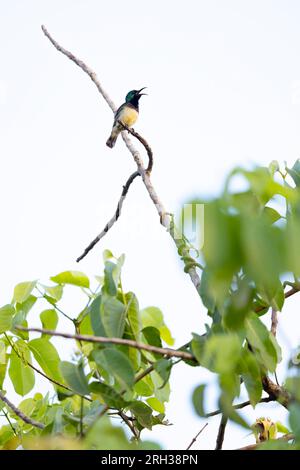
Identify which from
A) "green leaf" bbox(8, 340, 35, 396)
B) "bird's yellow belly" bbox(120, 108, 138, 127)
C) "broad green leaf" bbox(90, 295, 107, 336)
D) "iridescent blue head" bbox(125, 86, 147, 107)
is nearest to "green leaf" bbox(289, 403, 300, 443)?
"broad green leaf" bbox(90, 295, 107, 336)

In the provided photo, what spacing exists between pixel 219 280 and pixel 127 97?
37.7ft

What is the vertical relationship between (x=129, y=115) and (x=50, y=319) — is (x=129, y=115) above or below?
above

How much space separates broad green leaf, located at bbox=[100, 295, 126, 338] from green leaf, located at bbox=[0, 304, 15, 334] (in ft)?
2.86

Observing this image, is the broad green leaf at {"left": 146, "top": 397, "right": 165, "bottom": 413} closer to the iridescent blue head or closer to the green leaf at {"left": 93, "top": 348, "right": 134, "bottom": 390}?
the green leaf at {"left": 93, "top": 348, "right": 134, "bottom": 390}

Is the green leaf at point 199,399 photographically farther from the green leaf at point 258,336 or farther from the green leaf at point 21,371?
the green leaf at point 21,371

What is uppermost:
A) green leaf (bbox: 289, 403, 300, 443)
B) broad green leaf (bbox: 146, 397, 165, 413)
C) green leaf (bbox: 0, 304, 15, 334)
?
green leaf (bbox: 0, 304, 15, 334)

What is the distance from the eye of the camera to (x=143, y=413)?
2471 mm

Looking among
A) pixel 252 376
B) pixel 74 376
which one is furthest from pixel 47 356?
pixel 252 376

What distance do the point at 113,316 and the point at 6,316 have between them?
0.92 meters

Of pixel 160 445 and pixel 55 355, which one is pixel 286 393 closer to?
pixel 160 445

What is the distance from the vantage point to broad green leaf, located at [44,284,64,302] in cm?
279

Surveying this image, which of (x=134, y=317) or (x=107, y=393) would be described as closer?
(x=107, y=393)

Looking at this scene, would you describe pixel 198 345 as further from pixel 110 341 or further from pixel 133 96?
pixel 133 96

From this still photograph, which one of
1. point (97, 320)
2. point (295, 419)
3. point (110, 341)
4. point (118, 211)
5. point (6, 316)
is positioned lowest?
point (295, 419)
